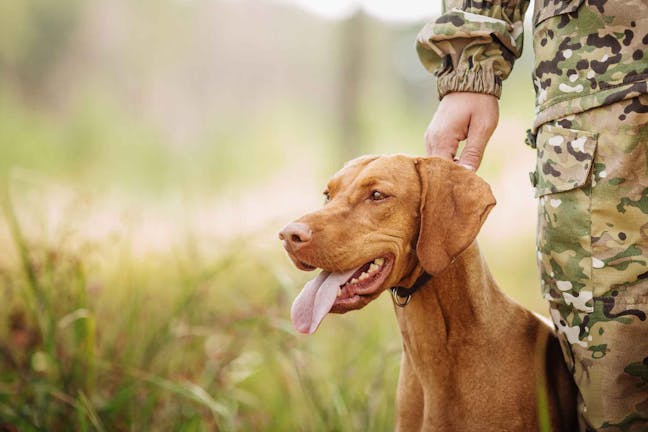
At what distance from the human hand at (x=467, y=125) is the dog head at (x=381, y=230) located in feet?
0.49

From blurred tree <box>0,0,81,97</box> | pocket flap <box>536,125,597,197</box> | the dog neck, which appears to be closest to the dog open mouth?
the dog neck

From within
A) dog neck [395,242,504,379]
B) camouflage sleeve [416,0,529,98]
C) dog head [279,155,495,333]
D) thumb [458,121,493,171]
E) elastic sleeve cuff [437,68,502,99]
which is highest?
camouflage sleeve [416,0,529,98]

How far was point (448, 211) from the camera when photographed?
235 centimetres

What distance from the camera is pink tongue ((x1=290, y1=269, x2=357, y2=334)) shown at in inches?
87.6

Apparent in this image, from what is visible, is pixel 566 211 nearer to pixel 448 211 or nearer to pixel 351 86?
pixel 448 211

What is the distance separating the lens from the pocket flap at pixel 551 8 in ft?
7.24

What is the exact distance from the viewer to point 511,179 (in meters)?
8.51

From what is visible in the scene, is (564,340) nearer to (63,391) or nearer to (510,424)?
(510,424)

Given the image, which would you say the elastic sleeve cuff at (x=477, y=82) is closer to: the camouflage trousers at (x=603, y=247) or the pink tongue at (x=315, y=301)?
the camouflage trousers at (x=603, y=247)

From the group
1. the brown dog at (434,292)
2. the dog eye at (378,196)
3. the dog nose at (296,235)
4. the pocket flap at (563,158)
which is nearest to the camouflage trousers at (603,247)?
the pocket flap at (563,158)

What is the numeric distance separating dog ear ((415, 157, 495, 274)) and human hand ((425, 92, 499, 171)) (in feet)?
0.50

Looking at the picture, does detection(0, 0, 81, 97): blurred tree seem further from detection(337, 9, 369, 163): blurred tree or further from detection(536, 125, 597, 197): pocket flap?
detection(536, 125, 597, 197): pocket flap

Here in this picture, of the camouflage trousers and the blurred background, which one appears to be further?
the blurred background

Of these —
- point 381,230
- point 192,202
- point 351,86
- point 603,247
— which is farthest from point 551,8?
point 351,86
